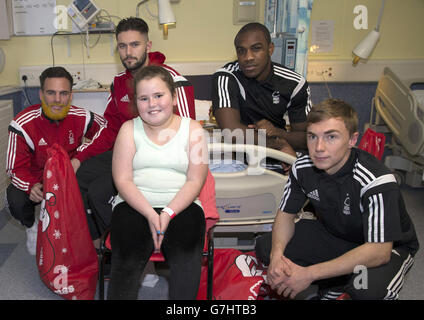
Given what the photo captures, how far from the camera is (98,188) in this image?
213cm

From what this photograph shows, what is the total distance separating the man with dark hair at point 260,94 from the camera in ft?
7.98

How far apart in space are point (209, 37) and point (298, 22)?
1.08m

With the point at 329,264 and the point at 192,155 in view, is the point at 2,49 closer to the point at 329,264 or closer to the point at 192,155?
the point at 192,155

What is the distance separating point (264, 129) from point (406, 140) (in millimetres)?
1488

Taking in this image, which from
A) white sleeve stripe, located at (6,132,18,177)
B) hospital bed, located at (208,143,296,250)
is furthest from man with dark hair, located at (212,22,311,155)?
white sleeve stripe, located at (6,132,18,177)

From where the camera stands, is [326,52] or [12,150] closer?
[12,150]

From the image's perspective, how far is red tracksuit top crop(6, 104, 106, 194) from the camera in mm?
2375

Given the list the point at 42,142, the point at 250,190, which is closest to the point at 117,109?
the point at 42,142

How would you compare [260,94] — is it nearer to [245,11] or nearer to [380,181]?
[380,181]

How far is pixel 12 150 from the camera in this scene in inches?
93.3

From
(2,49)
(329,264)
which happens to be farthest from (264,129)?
(2,49)

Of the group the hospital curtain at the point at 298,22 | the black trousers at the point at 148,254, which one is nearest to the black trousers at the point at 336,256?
the black trousers at the point at 148,254

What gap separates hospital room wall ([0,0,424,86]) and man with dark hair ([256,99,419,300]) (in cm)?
249
